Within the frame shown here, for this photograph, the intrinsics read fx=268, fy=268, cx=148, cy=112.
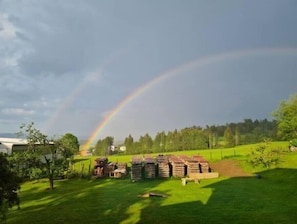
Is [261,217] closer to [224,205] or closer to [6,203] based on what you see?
[224,205]

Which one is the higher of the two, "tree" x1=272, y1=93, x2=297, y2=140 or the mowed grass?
"tree" x1=272, y1=93, x2=297, y2=140

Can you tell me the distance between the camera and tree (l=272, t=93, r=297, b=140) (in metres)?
49.5

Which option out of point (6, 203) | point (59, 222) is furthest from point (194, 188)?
point (6, 203)

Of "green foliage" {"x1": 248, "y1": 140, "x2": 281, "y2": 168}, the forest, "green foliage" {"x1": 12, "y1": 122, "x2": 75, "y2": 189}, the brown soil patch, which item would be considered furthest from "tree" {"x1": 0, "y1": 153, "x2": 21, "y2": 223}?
the forest

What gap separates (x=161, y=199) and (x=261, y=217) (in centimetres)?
639

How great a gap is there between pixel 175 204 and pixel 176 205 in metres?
0.27

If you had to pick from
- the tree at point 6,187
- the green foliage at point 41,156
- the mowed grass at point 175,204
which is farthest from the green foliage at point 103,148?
the tree at point 6,187

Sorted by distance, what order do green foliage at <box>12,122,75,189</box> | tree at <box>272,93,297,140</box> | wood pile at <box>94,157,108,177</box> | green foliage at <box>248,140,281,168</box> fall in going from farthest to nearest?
tree at <box>272,93,297,140</box>, wood pile at <box>94,157,108,177</box>, green foliage at <box>248,140,281,168</box>, green foliage at <box>12,122,75,189</box>

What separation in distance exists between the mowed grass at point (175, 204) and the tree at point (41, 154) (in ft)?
5.76

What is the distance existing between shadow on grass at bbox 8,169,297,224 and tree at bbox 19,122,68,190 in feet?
5.77

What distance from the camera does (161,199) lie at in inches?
668

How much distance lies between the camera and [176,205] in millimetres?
15266

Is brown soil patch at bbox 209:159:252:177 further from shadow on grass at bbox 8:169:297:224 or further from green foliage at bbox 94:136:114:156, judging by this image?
green foliage at bbox 94:136:114:156

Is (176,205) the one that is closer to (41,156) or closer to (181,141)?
(41,156)
